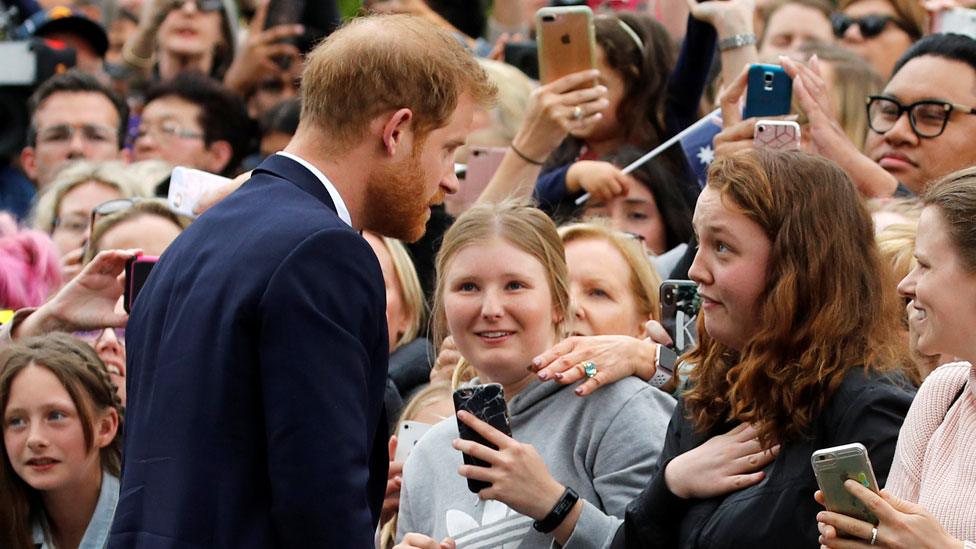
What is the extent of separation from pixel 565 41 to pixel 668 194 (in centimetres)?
65

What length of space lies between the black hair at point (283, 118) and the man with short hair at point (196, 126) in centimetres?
16

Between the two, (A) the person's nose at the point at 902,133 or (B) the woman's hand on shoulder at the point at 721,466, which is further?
(A) the person's nose at the point at 902,133

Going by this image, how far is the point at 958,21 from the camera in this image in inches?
219

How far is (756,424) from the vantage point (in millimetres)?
3080

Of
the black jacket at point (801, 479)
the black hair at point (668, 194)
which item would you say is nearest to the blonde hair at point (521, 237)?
the black jacket at point (801, 479)

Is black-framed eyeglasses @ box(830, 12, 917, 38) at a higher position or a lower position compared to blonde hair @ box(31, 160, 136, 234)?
higher

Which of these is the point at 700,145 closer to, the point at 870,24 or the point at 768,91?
the point at 768,91

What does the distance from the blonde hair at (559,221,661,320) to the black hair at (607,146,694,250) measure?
2.87 feet

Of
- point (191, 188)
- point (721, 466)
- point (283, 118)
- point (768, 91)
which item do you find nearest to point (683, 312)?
point (721, 466)

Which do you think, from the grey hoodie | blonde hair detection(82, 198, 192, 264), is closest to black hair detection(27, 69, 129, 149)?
blonde hair detection(82, 198, 192, 264)

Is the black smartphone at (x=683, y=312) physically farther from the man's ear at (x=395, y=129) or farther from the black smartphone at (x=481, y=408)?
the man's ear at (x=395, y=129)

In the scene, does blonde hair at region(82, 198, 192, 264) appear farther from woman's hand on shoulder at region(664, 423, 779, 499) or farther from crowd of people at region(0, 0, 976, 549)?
woman's hand on shoulder at region(664, 423, 779, 499)

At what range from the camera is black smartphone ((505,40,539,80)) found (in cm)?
747

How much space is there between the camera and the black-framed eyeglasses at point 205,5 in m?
8.24
